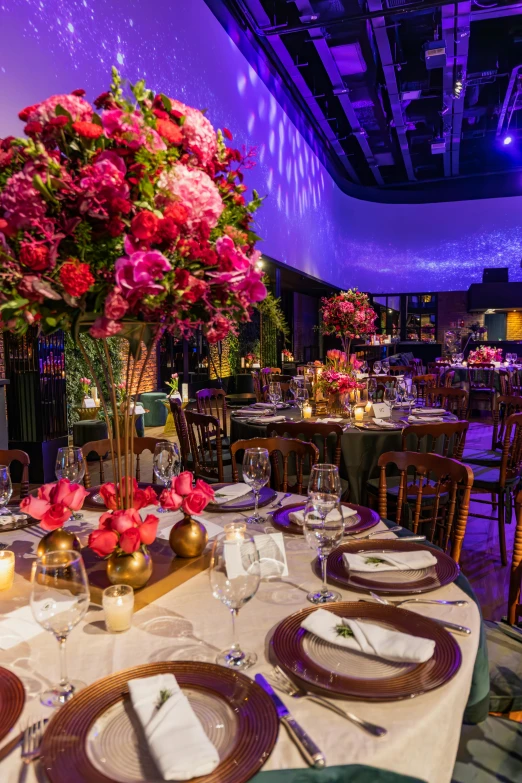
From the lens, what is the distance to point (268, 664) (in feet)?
3.47

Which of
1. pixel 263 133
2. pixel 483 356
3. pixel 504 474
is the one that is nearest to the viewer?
pixel 504 474

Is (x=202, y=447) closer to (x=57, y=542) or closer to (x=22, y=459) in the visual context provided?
(x=22, y=459)

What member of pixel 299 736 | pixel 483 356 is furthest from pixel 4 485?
pixel 483 356

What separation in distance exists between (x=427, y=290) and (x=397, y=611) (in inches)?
663

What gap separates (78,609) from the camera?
3.16ft

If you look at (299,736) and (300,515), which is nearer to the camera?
(299,736)

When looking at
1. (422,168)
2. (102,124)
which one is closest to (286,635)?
(102,124)

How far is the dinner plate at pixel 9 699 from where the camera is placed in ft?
2.89

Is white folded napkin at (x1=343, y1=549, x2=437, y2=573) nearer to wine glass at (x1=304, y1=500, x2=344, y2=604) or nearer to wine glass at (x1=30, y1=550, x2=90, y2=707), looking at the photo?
wine glass at (x1=304, y1=500, x2=344, y2=604)

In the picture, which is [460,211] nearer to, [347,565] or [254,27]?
[254,27]

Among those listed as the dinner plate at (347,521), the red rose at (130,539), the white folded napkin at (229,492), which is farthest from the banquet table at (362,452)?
the red rose at (130,539)

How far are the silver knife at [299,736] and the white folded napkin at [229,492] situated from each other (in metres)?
1.11

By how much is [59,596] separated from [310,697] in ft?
1.49

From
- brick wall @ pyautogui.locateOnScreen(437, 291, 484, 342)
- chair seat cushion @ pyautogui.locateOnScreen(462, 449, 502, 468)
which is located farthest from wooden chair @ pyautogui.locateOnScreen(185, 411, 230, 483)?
brick wall @ pyautogui.locateOnScreen(437, 291, 484, 342)
